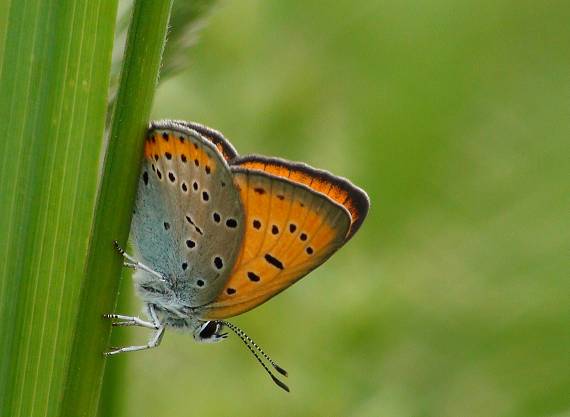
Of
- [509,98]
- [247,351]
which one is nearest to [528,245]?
[509,98]

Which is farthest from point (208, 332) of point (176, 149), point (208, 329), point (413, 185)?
point (413, 185)

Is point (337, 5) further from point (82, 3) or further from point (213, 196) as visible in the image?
point (82, 3)

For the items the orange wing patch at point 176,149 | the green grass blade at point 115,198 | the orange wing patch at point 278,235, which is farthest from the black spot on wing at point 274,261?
the green grass blade at point 115,198

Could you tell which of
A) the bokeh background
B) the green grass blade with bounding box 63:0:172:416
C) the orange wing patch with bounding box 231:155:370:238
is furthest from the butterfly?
the bokeh background

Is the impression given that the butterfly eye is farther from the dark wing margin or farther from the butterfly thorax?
the dark wing margin

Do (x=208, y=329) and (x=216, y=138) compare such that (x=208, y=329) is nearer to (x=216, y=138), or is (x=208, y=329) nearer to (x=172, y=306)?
(x=172, y=306)

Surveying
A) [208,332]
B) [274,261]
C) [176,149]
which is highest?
[176,149]

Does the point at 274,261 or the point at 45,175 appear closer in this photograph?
the point at 45,175
